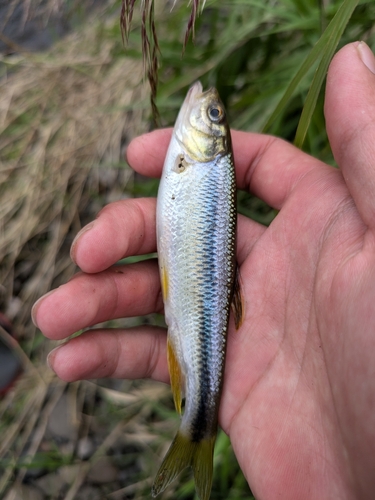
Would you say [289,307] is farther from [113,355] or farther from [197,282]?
[113,355]

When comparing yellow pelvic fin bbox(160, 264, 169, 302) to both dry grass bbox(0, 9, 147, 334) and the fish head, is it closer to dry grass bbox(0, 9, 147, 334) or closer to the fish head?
the fish head

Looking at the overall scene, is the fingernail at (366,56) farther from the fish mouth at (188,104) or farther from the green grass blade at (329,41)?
the fish mouth at (188,104)

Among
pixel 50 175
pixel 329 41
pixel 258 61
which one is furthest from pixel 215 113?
pixel 50 175

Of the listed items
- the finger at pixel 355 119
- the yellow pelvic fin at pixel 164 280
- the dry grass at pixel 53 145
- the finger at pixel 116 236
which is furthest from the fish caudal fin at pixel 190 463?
the dry grass at pixel 53 145

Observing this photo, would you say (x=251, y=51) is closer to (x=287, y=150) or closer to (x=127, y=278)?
(x=287, y=150)

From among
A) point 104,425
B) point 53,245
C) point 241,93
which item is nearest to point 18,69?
point 53,245
